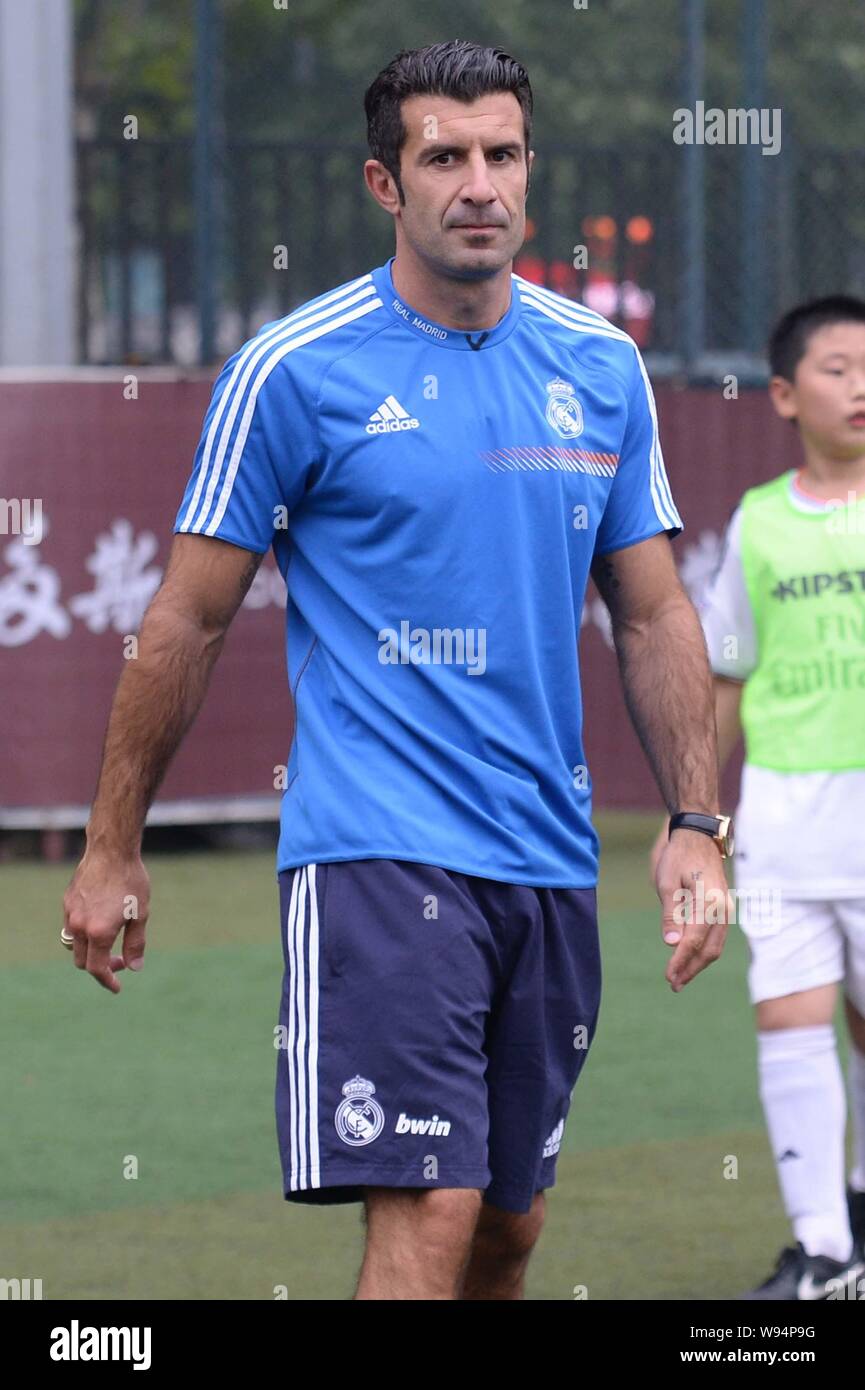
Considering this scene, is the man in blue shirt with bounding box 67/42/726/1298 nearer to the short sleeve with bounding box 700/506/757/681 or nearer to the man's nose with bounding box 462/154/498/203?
the man's nose with bounding box 462/154/498/203

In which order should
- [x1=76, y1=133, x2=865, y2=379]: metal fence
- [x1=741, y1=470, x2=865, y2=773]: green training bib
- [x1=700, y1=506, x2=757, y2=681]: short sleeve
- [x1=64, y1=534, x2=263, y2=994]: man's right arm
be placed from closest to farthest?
[x1=64, y1=534, x2=263, y2=994]: man's right arm → [x1=741, y1=470, x2=865, y2=773]: green training bib → [x1=700, y1=506, x2=757, y2=681]: short sleeve → [x1=76, y1=133, x2=865, y2=379]: metal fence

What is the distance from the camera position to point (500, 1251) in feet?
13.9

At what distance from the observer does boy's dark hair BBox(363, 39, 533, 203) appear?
13.1ft

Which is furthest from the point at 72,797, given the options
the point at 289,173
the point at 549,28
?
the point at 549,28

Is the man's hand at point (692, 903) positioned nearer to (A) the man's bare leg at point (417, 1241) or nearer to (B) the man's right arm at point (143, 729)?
(A) the man's bare leg at point (417, 1241)

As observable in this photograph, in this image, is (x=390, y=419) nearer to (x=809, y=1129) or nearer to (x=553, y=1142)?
(x=553, y=1142)

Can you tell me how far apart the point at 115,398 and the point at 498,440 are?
7.14 metres

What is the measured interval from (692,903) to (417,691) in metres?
0.53

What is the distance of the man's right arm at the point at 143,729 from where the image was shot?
3883 mm

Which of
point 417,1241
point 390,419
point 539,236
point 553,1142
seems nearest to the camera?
point 417,1241

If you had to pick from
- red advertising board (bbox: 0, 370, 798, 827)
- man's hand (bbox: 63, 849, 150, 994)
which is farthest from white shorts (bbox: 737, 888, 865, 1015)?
red advertising board (bbox: 0, 370, 798, 827)

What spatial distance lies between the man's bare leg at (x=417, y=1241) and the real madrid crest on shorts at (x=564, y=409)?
1149mm

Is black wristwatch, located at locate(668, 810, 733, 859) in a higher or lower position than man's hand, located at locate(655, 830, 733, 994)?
higher

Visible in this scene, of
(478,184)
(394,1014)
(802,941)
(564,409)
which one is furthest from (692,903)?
(802,941)
